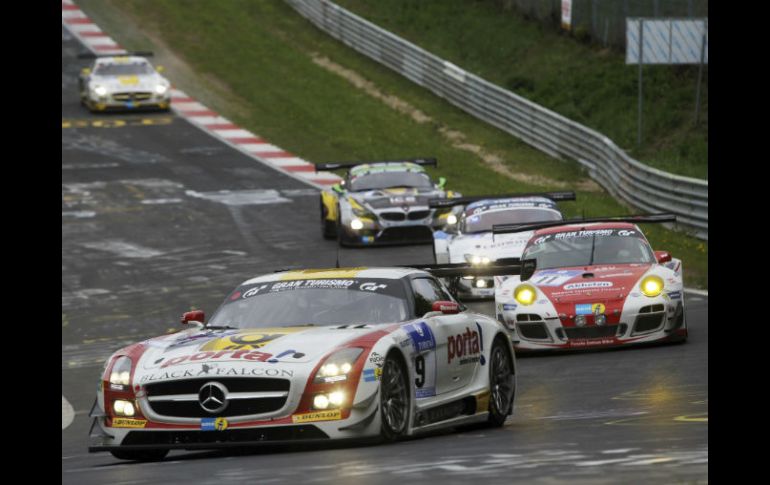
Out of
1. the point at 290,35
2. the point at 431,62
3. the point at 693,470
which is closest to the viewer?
the point at 693,470

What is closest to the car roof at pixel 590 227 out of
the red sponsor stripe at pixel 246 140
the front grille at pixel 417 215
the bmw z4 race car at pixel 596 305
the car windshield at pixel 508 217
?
the bmw z4 race car at pixel 596 305

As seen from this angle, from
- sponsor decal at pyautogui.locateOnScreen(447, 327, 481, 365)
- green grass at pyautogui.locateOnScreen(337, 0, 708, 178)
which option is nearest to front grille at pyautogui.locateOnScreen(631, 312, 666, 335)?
sponsor decal at pyautogui.locateOnScreen(447, 327, 481, 365)

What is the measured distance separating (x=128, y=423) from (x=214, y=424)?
1.95ft

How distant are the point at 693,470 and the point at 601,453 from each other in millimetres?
1010

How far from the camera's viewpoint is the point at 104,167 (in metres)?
36.6

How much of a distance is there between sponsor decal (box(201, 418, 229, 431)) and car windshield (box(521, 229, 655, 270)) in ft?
27.3

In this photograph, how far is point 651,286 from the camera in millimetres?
16531

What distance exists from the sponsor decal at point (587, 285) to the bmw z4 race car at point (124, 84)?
88.8ft

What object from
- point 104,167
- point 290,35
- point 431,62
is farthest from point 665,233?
point 290,35

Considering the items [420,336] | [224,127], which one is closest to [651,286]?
[420,336]

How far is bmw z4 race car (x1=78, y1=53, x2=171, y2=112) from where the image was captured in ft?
138

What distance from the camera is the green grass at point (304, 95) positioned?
3625cm

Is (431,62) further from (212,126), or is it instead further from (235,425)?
(235,425)

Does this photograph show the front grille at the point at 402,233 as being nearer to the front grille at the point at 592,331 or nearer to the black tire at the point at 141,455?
the front grille at the point at 592,331
